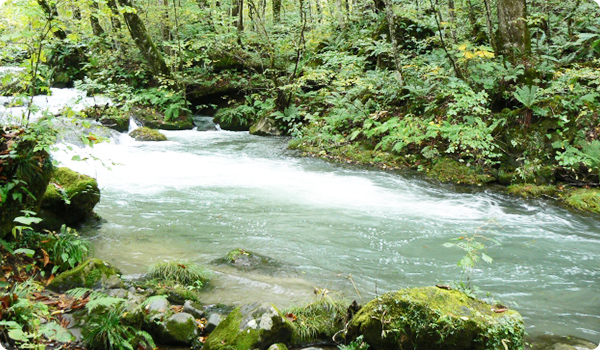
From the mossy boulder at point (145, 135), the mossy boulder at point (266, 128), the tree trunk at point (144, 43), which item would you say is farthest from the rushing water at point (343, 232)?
the tree trunk at point (144, 43)

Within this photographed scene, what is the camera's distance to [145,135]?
13594mm

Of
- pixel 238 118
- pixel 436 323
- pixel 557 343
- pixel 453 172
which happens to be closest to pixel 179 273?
pixel 436 323

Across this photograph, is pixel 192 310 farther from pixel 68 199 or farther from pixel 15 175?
pixel 68 199

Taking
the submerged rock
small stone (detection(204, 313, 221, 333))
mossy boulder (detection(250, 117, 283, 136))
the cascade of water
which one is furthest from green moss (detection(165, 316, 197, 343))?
the cascade of water

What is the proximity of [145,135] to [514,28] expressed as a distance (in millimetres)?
12189

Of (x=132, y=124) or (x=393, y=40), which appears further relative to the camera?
(x=132, y=124)

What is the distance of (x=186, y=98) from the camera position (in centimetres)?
1725

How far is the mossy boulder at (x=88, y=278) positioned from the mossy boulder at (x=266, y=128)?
11528 mm

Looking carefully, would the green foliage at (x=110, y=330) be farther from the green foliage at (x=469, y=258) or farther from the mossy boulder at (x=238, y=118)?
the mossy boulder at (x=238, y=118)

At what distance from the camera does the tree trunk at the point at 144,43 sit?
15.8 m

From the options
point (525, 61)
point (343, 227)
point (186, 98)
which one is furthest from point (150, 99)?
point (525, 61)

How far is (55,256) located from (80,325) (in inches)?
66.4

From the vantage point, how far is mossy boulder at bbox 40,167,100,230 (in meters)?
5.61

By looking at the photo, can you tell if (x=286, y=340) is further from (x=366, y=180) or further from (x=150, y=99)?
(x=150, y=99)
